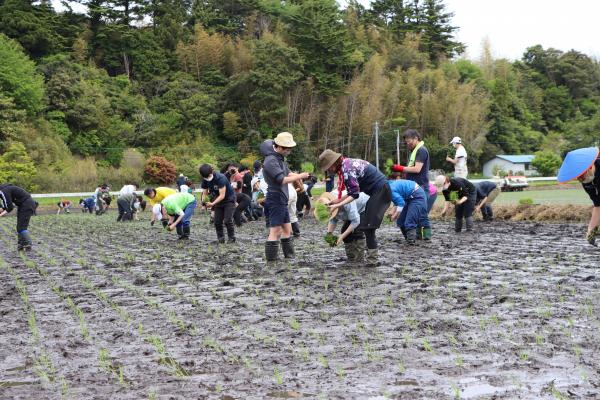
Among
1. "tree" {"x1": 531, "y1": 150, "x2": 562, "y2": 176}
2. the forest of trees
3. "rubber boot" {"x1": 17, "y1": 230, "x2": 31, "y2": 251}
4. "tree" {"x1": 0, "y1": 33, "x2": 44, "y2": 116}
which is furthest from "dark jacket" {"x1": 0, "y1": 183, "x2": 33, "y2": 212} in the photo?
"tree" {"x1": 531, "y1": 150, "x2": 562, "y2": 176}

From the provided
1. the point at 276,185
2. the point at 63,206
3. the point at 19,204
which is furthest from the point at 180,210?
the point at 63,206

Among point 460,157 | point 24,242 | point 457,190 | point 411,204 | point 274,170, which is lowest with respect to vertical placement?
point 24,242

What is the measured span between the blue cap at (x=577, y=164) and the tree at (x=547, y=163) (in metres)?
57.3

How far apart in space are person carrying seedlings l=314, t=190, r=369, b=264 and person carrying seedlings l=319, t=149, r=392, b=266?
0.61 feet

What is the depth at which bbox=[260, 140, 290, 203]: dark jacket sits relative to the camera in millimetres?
9148

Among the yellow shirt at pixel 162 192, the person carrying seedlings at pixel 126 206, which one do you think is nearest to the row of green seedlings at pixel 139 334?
the yellow shirt at pixel 162 192

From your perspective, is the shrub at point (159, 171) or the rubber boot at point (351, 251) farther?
the shrub at point (159, 171)

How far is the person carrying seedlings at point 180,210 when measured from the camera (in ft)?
42.8

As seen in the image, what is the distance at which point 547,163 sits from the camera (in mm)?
60500

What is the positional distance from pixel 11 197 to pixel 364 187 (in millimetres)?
Answer: 7095

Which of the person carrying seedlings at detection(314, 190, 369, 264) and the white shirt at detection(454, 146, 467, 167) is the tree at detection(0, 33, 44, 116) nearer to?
the white shirt at detection(454, 146, 467, 167)

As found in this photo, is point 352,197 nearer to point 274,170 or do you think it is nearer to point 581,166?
point 274,170

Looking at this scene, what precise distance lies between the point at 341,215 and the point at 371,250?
654mm

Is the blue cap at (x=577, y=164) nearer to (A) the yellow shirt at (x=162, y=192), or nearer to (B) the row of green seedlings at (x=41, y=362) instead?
(B) the row of green seedlings at (x=41, y=362)
